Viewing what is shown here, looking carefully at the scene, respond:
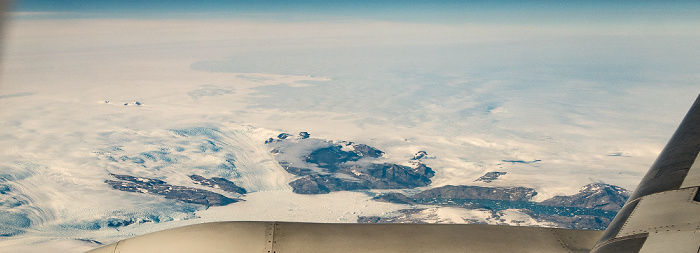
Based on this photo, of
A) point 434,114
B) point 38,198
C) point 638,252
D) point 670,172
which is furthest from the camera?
point 434,114

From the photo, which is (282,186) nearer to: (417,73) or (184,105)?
(184,105)

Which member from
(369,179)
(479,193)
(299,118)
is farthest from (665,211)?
(299,118)

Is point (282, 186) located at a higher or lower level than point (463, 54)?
lower

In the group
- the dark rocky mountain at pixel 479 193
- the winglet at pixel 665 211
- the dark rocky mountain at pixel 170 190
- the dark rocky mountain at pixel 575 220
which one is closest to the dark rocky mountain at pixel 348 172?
the dark rocky mountain at pixel 479 193

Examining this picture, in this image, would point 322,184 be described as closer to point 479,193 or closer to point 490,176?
point 479,193

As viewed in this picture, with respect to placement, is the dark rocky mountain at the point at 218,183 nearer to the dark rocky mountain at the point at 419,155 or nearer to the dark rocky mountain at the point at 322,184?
the dark rocky mountain at the point at 322,184

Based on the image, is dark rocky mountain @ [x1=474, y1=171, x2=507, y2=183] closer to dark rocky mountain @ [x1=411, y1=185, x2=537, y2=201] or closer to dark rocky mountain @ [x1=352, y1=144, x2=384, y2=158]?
dark rocky mountain @ [x1=411, y1=185, x2=537, y2=201]

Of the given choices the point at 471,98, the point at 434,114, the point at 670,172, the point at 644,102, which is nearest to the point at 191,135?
the point at 434,114
